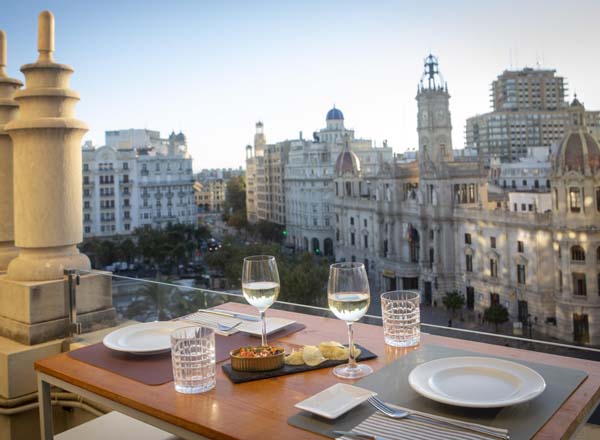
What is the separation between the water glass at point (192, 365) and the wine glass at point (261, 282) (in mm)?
413

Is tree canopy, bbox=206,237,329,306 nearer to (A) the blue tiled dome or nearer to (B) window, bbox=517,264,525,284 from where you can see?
(B) window, bbox=517,264,525,284

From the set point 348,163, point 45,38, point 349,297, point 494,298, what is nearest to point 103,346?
point 349,297

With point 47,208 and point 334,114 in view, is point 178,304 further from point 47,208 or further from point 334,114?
point 334,114

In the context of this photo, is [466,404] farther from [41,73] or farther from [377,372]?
[41,73]

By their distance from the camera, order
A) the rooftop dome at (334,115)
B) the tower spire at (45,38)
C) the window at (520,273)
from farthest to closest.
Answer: the rooftop dome at (334,115)
the window at (520,273)
the tower spire at (45,38)

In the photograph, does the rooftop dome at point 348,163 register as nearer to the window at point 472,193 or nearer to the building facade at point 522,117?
the window at point 472,193

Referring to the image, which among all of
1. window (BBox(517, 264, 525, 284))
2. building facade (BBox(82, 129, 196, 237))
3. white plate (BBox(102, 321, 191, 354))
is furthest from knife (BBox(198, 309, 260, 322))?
building facade (BBox(82, 129, 196, 237))

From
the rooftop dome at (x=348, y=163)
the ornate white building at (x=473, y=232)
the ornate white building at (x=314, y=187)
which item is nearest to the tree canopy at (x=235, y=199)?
the ornate white building at (x=314, y=187)

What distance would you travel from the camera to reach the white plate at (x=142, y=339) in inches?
92.7

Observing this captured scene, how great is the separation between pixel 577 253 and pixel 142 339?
846 inches

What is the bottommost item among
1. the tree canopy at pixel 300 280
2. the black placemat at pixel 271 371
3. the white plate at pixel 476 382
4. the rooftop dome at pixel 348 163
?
the tree canopy at pixel 300 280

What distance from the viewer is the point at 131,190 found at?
40.3m

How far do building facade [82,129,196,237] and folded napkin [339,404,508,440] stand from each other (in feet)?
125

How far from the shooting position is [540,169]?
38812 millimetres
